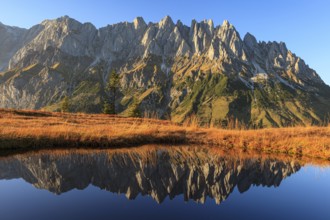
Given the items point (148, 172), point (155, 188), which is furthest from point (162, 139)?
point (155, 188)

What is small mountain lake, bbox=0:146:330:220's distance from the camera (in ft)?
31.9

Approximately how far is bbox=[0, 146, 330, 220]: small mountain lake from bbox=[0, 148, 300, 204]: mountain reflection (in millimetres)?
46

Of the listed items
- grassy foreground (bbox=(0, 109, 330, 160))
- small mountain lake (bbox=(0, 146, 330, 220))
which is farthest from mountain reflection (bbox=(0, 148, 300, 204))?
grassy foreground (bbox=(0, 109, 330, 160))

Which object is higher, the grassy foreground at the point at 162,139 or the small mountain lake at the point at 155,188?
the grassy foreground at the point at 162,139

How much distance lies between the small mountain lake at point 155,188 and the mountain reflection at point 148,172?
0.15ft

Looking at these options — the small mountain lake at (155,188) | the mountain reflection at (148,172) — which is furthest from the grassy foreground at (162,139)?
the small mountain lake at (155,188)

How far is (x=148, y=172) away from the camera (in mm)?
14555

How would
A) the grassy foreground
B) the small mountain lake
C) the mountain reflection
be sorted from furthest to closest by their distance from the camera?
the grassy foreground → the mountain reflection → the small mountain lake

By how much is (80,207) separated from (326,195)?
11688mm

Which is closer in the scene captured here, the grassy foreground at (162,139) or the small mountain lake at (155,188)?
the small mountain lake at (155,188)

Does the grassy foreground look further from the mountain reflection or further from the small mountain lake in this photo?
the small mountain lake

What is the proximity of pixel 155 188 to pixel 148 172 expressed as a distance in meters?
2.38

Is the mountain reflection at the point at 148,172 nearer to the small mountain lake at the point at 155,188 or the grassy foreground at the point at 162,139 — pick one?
the small mountain lake at the point at 155,188

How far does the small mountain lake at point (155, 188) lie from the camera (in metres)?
9.71
